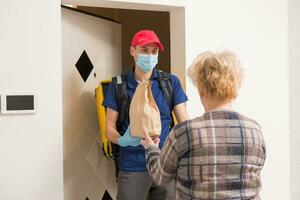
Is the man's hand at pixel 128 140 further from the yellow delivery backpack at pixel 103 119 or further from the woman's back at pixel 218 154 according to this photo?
the woman's back at pixel 218 154

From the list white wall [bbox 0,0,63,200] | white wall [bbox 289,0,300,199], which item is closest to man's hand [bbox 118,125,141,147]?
white wall [bbox 0,0,63,200]

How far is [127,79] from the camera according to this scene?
6.73ft

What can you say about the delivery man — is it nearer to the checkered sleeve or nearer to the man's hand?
the man's hand

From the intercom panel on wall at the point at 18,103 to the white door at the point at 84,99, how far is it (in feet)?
1.11

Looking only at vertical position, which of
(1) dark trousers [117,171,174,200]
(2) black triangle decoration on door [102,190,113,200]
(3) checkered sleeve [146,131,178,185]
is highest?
(3) checkered sleeve [146,131,178,185]

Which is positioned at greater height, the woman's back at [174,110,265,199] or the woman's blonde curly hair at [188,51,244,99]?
the woman's blonde curly hair at [188,51,244,99]

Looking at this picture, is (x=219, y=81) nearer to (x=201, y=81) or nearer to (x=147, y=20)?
(x=201, y=81)

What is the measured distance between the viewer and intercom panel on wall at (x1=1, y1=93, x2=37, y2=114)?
197cm

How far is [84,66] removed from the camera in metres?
2.52

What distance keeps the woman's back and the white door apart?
3.92ft

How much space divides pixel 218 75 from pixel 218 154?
0.27 m

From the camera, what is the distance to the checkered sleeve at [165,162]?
1369 mm

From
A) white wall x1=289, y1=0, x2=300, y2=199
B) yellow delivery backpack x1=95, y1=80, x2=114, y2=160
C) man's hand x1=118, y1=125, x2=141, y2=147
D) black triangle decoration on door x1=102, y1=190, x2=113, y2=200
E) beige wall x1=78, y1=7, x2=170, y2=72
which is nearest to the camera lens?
man's hand x1=118, y1=125, x2=141, y2=147

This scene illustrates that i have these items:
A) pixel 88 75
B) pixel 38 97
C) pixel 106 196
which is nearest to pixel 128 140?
pixel 38 97
